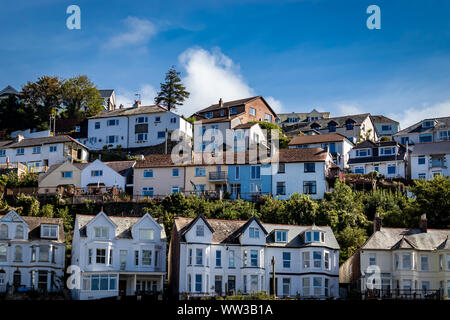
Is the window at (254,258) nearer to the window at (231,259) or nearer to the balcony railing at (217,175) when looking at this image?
the window at (231,259)

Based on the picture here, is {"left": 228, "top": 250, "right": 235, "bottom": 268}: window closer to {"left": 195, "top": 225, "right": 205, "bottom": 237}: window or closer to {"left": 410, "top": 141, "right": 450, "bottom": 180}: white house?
{"left": 195, "top": 225, "right": 205, "bottom": 237}: window

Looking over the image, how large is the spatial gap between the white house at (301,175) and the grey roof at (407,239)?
16510 mm

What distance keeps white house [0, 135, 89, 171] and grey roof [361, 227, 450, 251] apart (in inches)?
2075

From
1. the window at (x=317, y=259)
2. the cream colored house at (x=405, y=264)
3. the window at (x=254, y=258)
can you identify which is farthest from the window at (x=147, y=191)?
the cream colored house at (x=405, y=264)

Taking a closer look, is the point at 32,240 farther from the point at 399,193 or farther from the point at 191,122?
the point at 191,122

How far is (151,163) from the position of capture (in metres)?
91.4

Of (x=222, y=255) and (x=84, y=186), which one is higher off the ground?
(x=84, y=186)

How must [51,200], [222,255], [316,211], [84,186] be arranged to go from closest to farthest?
1. [222,255]
2. [316,211]
3. [51,200]
4. [84,186]

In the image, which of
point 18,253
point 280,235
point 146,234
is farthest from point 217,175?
point 18,253

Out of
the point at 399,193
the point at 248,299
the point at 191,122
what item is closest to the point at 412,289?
the point at 248,299

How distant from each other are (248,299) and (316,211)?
18818 millimetres

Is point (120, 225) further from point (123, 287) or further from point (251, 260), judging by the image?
point (251, 260)

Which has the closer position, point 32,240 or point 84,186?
point 32,240
